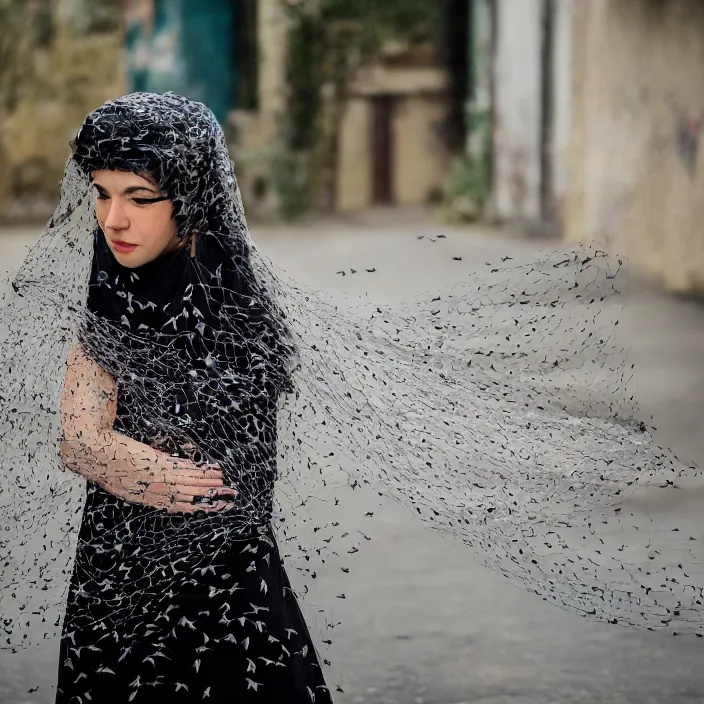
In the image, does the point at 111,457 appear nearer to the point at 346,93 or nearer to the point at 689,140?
the point at 689,140

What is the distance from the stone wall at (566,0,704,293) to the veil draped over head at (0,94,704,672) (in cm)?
863

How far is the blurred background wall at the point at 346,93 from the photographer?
51.6ft

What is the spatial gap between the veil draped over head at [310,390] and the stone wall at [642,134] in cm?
863

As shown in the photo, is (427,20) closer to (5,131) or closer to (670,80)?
(5,131)

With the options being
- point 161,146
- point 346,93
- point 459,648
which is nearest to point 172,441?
point 161,146

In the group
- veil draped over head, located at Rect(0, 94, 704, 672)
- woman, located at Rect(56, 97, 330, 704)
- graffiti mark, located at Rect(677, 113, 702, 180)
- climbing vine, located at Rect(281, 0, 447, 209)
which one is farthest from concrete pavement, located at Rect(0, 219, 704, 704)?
climbing vine, located at Rect(281, 0, 447, 209)

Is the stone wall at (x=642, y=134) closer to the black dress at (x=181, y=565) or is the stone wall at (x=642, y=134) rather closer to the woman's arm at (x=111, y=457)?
the black dress at (x=181, y=565)

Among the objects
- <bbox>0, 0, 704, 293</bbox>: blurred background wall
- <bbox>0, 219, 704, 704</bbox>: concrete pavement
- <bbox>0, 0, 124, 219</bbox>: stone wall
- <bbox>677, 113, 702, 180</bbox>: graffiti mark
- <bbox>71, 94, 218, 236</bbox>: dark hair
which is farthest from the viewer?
<bbox>0, 0, 124, 219</bbox>: stone wall

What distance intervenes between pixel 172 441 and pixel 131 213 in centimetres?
38

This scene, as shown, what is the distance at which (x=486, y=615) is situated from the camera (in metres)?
4.51


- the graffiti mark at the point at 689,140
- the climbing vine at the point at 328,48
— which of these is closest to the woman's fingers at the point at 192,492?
the graffiti mark at the point at 689,140

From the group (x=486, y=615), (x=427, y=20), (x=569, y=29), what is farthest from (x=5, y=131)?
(x=486, y=615)

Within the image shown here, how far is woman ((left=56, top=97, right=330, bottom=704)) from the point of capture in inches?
97.5

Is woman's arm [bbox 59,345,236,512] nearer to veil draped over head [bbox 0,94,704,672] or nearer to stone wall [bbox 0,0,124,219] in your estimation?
veil draped over head [bbox 0,94,704,672]
